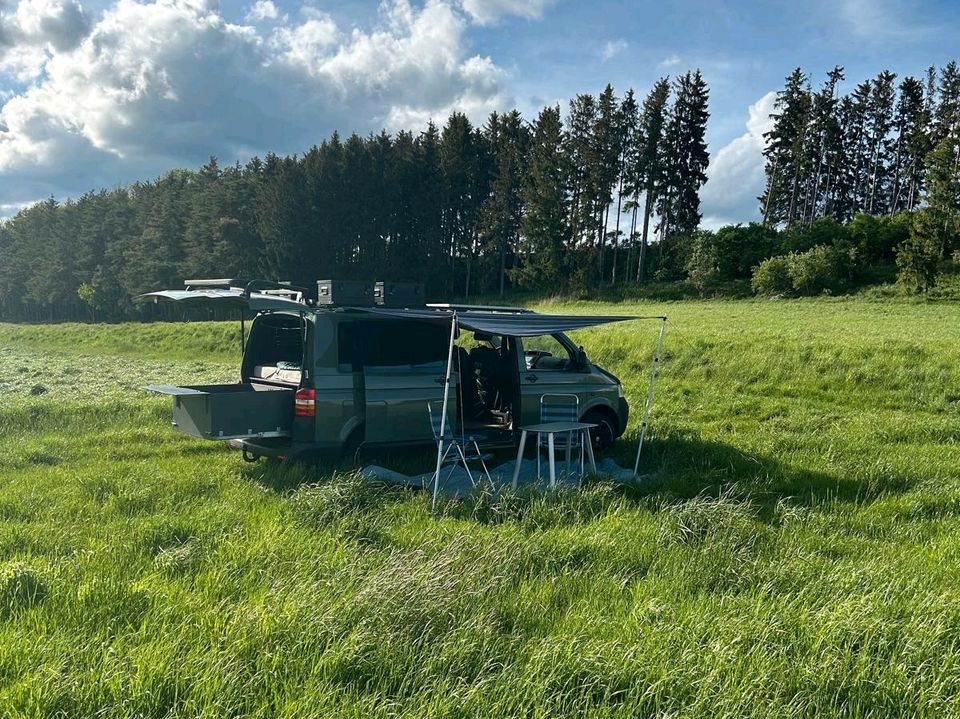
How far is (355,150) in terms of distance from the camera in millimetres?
51969

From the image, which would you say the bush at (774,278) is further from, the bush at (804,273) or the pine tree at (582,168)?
the pine tree at (582,168)

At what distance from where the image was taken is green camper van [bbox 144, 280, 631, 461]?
7.04 meters

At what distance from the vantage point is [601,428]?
9.24 m

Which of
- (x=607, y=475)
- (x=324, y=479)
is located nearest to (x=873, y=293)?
(x=607, y=475)

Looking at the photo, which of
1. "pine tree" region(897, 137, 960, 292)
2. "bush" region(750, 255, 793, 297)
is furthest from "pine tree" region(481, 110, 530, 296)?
"pine tree" region(897, 137, 960, 292)

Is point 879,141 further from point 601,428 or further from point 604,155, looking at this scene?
point 601,428

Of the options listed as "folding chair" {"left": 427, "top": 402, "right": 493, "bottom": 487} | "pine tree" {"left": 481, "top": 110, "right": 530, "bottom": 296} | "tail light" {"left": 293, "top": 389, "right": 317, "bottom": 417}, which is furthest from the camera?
"pine tree" {"left": 481, "top": 110, "right": 530, "bottom": 296}

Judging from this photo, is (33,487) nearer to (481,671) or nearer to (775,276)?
(481,671)

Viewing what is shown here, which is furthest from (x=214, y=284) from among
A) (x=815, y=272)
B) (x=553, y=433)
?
(x=815, y=272)

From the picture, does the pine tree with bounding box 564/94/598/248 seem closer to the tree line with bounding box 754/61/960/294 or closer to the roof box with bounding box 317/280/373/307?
the tree line with bounding box 754/61/960/294

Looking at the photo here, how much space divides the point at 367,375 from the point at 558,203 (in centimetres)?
4301

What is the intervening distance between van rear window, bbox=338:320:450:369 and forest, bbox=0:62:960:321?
3601 centimetres

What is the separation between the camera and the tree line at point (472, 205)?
161ft

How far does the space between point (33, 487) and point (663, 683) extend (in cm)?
607
